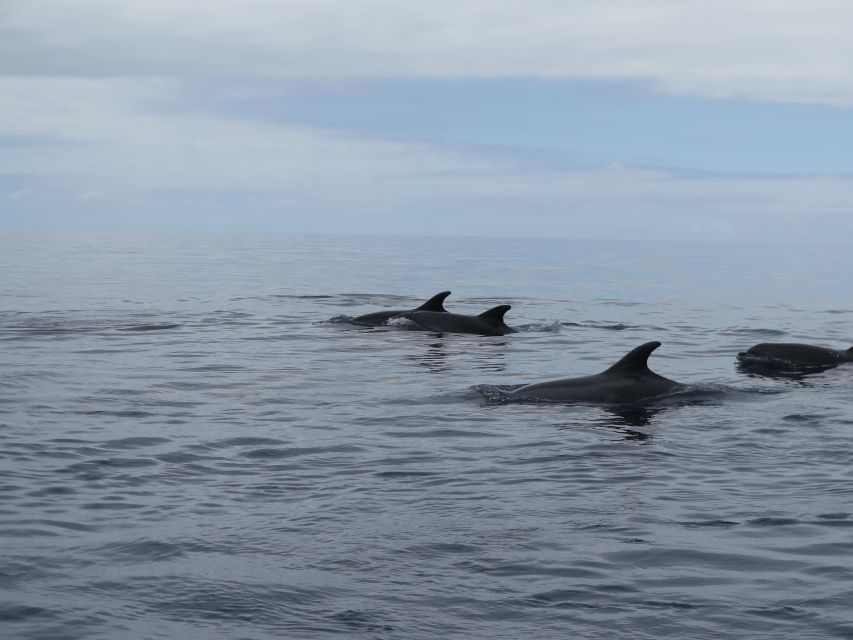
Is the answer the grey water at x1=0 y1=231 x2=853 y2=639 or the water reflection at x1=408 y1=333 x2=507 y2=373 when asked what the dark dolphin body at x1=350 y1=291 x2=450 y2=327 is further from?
the grey water at x1=0 y1=231 x2=853 y2=639

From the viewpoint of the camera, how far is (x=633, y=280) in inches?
2083

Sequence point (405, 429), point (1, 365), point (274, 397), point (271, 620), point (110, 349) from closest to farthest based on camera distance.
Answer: point (271, 620), point (405, 429), point (274, 397), point (1, 365), point (110, 349)

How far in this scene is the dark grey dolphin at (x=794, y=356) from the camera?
20.4 metres

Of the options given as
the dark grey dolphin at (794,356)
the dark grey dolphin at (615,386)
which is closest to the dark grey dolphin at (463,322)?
the dark grey dolphin at (794,356)

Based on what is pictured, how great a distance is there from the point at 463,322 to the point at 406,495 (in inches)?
602

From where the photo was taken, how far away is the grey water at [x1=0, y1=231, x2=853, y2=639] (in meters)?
7.51

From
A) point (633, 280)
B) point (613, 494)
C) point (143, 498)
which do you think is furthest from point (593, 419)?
point (633, 280)

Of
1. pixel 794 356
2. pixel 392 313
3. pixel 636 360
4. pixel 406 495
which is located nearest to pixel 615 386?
pixel 636 360

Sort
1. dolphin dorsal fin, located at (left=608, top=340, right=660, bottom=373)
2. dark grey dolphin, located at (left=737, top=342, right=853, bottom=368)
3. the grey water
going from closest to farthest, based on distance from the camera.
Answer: the grey water, dolphin dorsal fin, located at (left=608, top=340, right=660, bottom=373), dark grey dolphin, located at (left=737, top=342, right=853, bottom=368)

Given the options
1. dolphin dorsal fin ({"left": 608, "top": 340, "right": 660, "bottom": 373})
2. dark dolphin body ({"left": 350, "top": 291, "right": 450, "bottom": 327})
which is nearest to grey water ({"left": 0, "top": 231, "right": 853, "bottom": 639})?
dolphin dorsal fin ({"left": 608, "top": 340, "right": 660, "bottom": 373})

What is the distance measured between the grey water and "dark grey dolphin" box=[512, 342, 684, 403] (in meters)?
0.47

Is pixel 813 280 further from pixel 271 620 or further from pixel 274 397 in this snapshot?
pixel 271 620

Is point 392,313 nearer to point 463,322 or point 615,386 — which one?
point 463,322

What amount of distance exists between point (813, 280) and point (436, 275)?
1791cm
